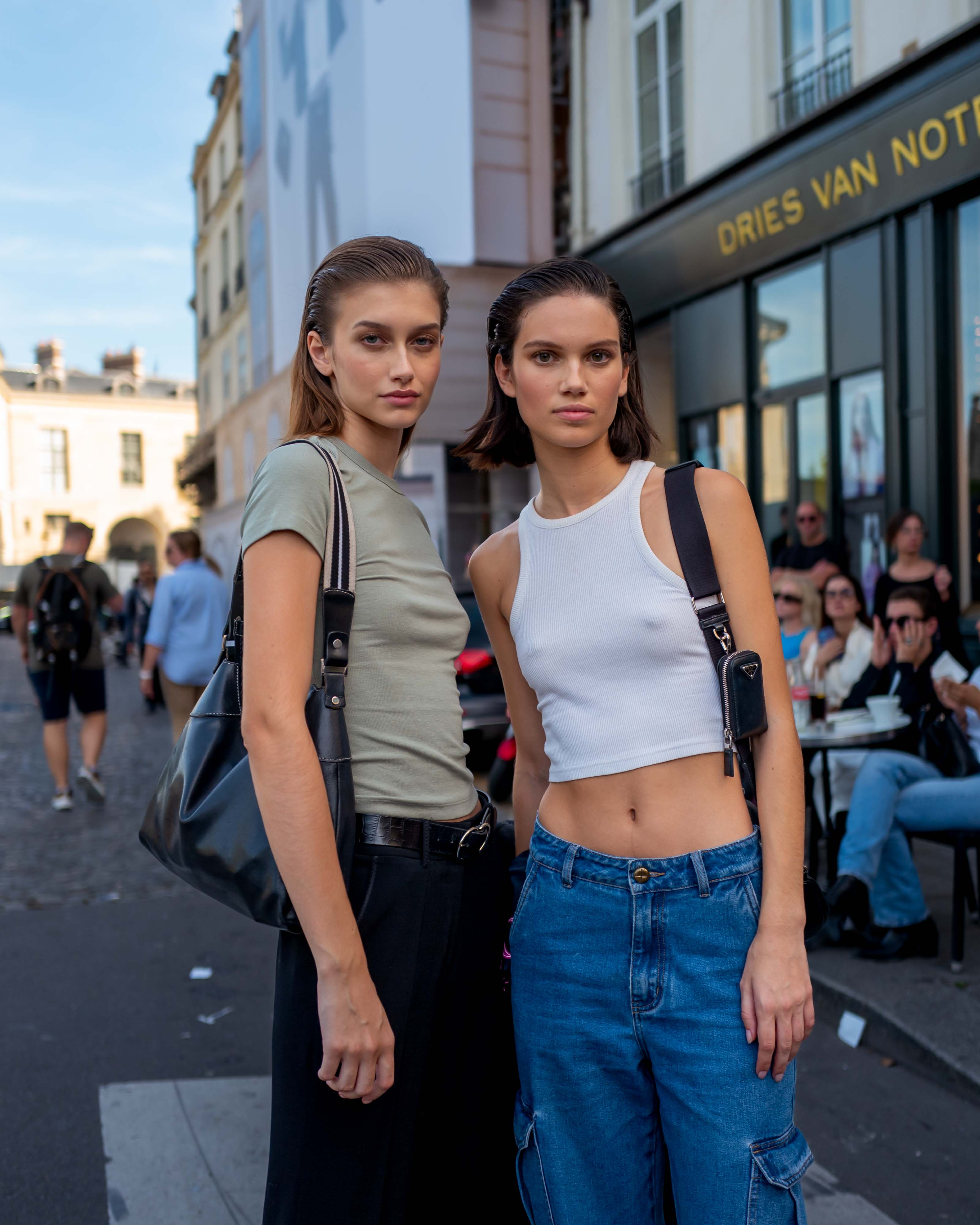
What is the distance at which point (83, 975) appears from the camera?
4348 mm

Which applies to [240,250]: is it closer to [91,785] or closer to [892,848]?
[91,785]

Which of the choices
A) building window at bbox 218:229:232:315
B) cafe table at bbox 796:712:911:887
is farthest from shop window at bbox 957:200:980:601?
building window at bbox 218:229:232:315

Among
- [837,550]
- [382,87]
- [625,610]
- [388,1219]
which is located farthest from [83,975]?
[382,87]

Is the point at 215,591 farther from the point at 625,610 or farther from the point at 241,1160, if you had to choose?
the point at 625,610

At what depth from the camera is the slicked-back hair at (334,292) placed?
5.43 feet

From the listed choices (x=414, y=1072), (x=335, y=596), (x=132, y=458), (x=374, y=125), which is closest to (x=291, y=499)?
(x=335, y=596)

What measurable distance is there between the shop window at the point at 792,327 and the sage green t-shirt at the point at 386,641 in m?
8.44

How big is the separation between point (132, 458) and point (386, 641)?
54264 millimetres

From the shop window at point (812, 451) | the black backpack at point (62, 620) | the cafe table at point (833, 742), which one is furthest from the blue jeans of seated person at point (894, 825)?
the shop window at point (812, 451)

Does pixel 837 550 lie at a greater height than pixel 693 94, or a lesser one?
lesser

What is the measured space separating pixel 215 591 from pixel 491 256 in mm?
8807

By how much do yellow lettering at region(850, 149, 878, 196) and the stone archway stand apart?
149 feet

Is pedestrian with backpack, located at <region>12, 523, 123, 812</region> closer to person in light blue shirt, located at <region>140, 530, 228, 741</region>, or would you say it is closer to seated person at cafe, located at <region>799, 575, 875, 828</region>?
person in light blue shirt, located at <region>140, 530, 228, 741</region>

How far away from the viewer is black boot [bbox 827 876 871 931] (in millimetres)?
3990
